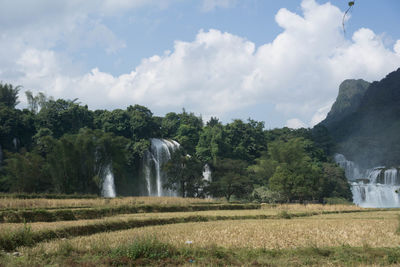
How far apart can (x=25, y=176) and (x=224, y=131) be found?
1690 inches

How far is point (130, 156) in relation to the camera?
56625mm

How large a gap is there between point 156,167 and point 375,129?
73.0 metres

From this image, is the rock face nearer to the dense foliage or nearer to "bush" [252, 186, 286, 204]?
the dense foliage

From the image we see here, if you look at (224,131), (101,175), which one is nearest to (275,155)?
(224,131)

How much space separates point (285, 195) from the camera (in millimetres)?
49094

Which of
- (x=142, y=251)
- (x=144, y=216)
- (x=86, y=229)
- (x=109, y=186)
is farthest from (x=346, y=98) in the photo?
(x=142, y=251)

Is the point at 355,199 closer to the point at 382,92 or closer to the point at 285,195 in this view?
the point at 285,195

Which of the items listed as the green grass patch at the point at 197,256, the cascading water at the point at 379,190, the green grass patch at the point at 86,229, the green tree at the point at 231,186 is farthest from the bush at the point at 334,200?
the green grass patch at the point at 197,256

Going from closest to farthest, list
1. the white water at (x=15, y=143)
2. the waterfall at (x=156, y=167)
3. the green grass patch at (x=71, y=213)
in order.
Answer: the green grass patch at (x=71, y=213) → the white water at (x=15, y=143) → the waterfall at (x=156, y=167)

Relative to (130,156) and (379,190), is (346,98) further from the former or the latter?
(130,156)

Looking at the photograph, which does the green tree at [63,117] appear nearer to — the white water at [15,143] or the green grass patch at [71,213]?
the white water at [15,143]

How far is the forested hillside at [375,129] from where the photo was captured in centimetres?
8881

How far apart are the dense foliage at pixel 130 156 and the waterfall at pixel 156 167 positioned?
1.48 meters

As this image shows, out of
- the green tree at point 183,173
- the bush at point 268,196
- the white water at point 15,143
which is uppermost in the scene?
the white water at point 15,143
